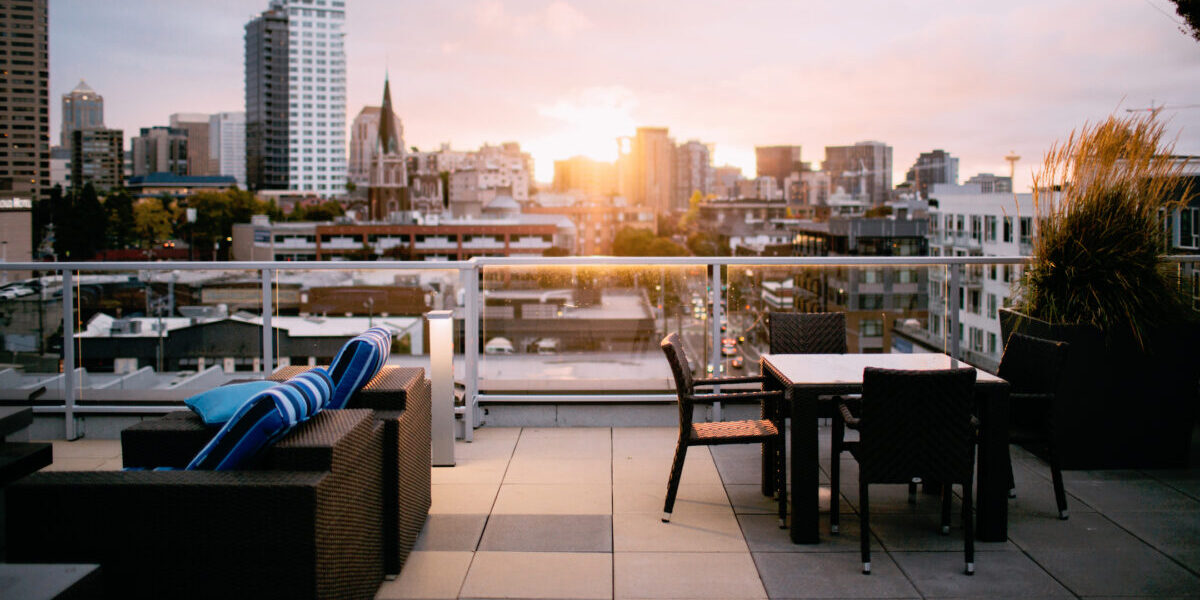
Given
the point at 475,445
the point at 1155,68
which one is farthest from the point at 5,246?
the point at 1155,68

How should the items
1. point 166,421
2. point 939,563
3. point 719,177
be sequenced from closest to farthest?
1. point 166,421
2. point 939,563
3. point 719,177

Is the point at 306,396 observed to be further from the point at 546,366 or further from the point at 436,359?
the point at 546,366

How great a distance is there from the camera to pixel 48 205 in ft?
156

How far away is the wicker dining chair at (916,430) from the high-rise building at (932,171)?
56792mm

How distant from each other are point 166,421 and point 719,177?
86.9 meters

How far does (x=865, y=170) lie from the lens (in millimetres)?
62938

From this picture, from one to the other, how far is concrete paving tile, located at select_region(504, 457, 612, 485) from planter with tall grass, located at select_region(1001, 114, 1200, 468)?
7.75 ft

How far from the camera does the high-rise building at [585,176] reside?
115m

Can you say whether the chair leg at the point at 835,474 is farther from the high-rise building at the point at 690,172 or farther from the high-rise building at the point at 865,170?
the high-rise building at the point at 690,172

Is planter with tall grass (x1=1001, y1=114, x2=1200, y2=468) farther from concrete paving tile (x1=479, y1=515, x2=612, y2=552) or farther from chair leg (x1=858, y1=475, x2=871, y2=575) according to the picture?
concrete paving tile (x1=479, y1=515, x2=612, y2=552)

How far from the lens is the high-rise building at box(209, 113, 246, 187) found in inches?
5030

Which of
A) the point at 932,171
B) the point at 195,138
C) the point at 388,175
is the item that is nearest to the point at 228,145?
the point at 195,138

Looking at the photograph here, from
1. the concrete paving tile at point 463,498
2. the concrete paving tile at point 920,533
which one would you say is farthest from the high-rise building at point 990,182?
the concrete paving tile at point 463,498

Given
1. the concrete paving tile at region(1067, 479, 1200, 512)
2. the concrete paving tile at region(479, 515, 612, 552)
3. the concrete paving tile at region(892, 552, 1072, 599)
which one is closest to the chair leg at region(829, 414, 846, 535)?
the concrete paving tile at region(892, 552, 1072, 599)
